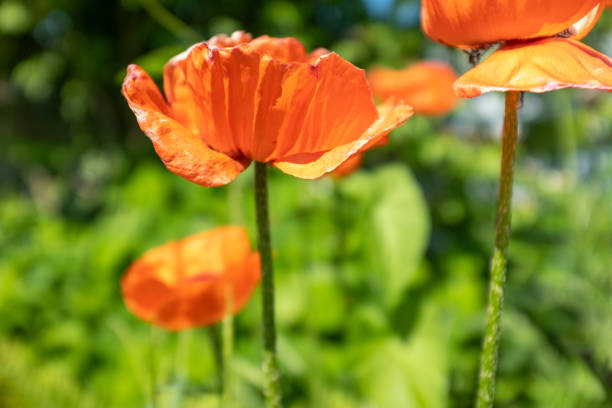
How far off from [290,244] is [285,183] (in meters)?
0.45

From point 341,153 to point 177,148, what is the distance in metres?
0.07

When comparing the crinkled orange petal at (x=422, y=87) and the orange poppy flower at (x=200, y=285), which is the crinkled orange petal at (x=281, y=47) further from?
the crinkled orange petal at (x=422, y=87)

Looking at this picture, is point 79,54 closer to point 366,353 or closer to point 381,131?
point 366,353

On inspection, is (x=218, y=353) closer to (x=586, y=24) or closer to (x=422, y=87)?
(x=586, y=24)

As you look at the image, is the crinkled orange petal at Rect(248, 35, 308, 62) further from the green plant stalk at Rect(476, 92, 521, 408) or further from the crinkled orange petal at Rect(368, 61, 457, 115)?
the crinkled orange petal at Rect(368, 61, 457, 115)

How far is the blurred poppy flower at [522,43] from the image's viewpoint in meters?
0.22

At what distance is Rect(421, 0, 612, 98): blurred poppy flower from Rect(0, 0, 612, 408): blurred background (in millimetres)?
204

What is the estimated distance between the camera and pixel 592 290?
729 mm

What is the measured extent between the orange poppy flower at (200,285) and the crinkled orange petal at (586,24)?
227mm

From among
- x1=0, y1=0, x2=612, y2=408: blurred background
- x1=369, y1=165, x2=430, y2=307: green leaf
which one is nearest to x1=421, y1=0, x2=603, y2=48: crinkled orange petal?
x1=0, y1=0, x2=612, y2=408: blurred background

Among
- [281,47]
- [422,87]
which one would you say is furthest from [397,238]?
[422,87]

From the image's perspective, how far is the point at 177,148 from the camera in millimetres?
233

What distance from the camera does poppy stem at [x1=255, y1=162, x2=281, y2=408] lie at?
25 cm

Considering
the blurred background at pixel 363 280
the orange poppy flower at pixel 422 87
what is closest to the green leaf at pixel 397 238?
the blurred background at pixel 363 280
